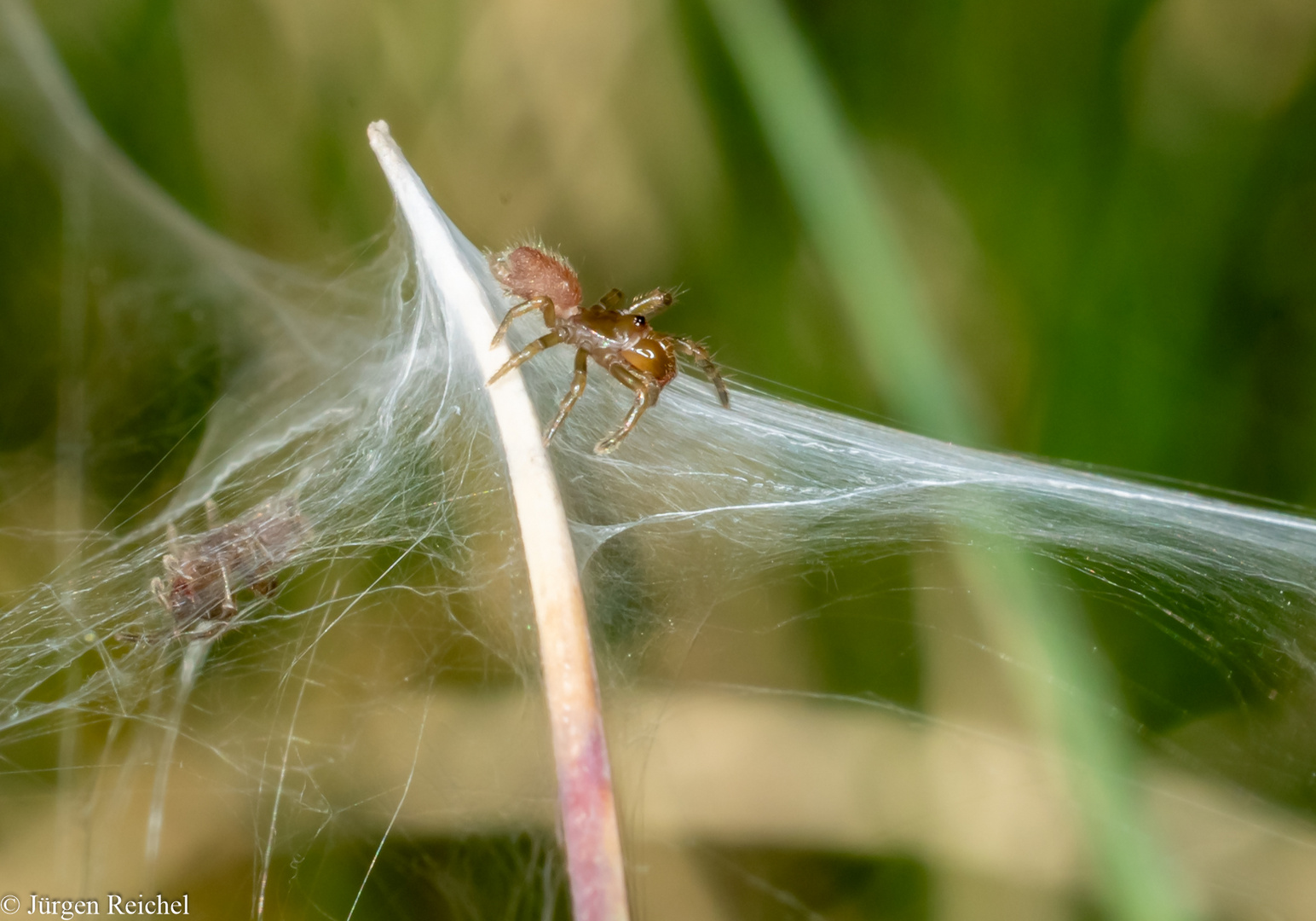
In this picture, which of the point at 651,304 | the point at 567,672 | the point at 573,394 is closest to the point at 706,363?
the point at 651,304

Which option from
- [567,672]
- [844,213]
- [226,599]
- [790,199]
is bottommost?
[567,672]

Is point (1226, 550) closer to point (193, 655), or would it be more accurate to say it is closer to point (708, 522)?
point (708, 522)

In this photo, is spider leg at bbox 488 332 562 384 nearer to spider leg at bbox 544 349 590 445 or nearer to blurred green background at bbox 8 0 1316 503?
spider leg at bbox 544 349 590 445

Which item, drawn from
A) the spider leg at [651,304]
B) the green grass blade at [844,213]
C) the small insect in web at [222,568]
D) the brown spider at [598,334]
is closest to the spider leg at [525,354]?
the brown spider at [598,334]

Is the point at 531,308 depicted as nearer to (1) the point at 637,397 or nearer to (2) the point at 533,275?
(2) the point at 533,275

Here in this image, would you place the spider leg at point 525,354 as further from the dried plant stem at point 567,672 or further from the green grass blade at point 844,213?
the green grass blade at point 844,213
